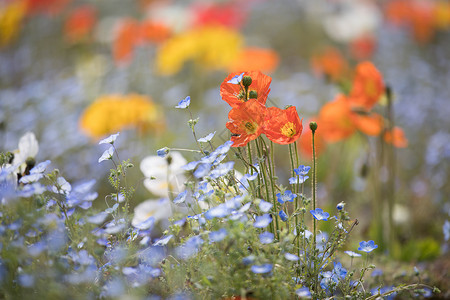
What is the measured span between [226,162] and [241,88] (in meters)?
0.23

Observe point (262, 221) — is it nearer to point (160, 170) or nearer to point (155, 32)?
point (160, 170)

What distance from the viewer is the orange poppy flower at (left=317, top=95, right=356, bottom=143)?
180cm

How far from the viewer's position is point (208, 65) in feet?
12.4

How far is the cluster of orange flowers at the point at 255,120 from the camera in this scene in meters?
0.97

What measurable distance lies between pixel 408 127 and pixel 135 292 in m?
3.38

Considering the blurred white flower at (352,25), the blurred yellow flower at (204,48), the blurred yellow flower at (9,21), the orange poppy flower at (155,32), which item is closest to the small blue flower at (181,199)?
the blurred yellow flower at (204,48)

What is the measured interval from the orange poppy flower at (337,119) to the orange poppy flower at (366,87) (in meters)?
0.05

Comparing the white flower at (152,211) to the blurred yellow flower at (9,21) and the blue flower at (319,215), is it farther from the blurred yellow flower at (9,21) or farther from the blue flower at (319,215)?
the blurred yellow flower at (9,21)

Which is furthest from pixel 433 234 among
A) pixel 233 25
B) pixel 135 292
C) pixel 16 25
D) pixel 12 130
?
pixel 16 25

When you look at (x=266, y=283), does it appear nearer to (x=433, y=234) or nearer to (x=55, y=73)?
(x=433, y=234)

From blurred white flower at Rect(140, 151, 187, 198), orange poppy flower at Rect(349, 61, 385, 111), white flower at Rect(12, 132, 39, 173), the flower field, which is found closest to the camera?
the flower field

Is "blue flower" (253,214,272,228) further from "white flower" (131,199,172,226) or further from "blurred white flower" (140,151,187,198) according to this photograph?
"white flower" (131,199,172,226)

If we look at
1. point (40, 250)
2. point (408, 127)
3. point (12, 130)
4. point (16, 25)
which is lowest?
point (408, 127)

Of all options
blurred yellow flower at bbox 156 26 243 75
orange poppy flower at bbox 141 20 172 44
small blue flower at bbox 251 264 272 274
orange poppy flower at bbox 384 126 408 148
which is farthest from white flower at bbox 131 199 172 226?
orange poppy flower at bbox 141 20 172 44
